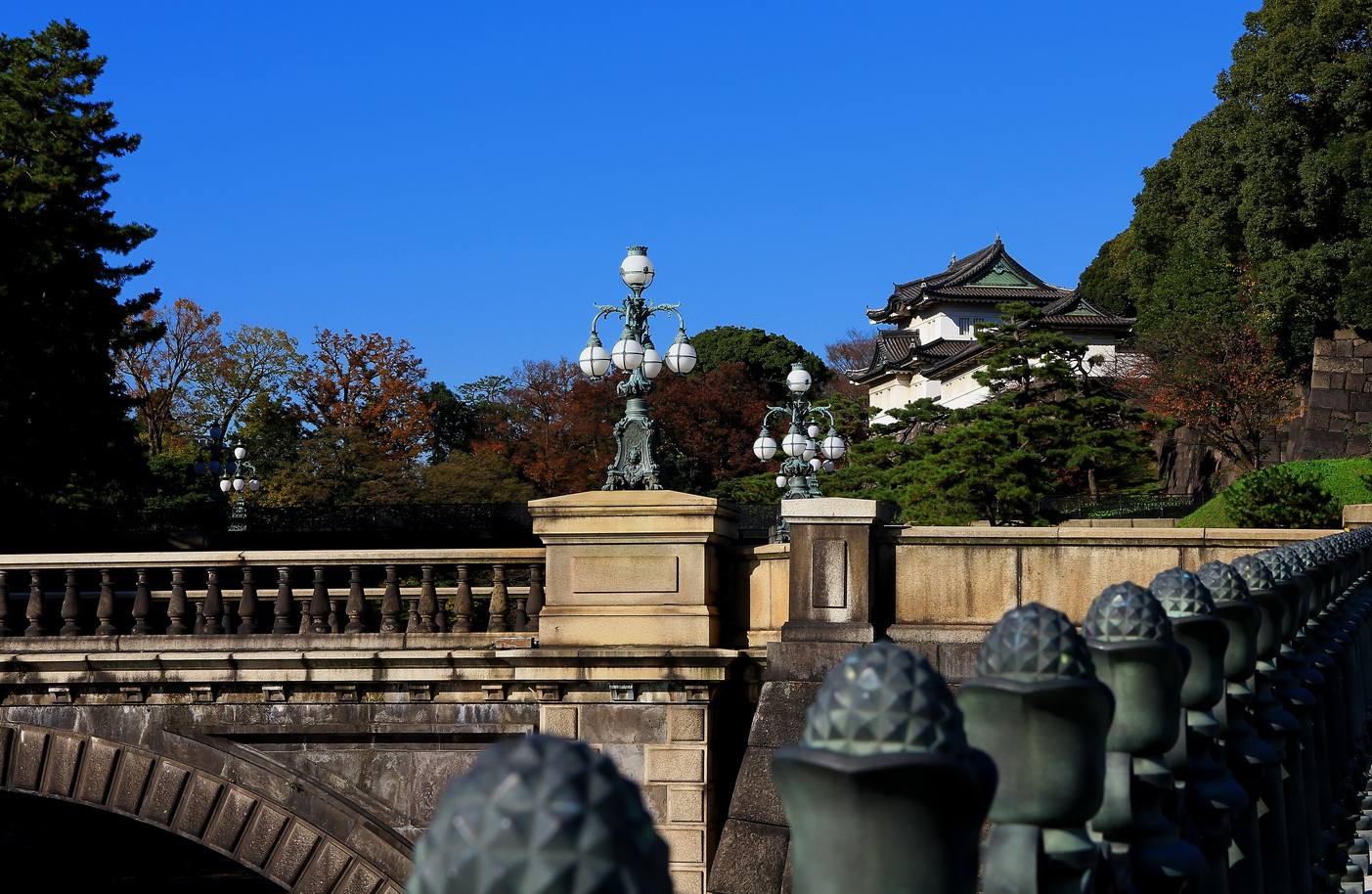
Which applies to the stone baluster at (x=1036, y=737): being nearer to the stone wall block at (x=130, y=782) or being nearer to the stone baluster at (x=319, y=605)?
the stone baluster at (x=319, y=605)

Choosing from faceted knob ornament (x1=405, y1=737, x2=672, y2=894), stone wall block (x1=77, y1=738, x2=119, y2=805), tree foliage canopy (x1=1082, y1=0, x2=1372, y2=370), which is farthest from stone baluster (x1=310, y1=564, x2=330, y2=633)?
tree foliage canopy (x1=1082, y1=0, x2=1372, y2=370)

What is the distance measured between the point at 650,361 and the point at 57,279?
60.6ft

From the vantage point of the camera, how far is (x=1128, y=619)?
84.7 inches

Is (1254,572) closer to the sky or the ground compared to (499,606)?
A: closer to the sky

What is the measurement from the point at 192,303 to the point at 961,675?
55275 mm

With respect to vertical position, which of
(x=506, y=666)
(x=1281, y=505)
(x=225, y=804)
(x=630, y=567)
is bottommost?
(x=225, y=804)

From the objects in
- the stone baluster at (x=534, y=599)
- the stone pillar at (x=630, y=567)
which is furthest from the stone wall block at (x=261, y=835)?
the stone pillar at (x=630, y=567)

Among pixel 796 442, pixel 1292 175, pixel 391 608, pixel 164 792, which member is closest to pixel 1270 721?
pixel 391 608

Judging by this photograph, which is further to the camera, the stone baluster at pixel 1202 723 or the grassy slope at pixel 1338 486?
the grassy slope at pixel 1338 486

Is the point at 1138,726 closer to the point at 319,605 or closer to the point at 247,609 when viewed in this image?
the point at 319,605

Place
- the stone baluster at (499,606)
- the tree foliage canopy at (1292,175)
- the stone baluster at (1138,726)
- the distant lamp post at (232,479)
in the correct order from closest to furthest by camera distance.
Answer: the stone baluster at (1138,726) → the stone baluster at (499,606) → the distant lamp post at (232,479) → the tree foliage canopy at (1292,175)

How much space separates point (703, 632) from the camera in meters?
11.9

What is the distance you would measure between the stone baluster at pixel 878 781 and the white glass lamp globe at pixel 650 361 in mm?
13458

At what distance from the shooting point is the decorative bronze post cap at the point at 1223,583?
3076mm
